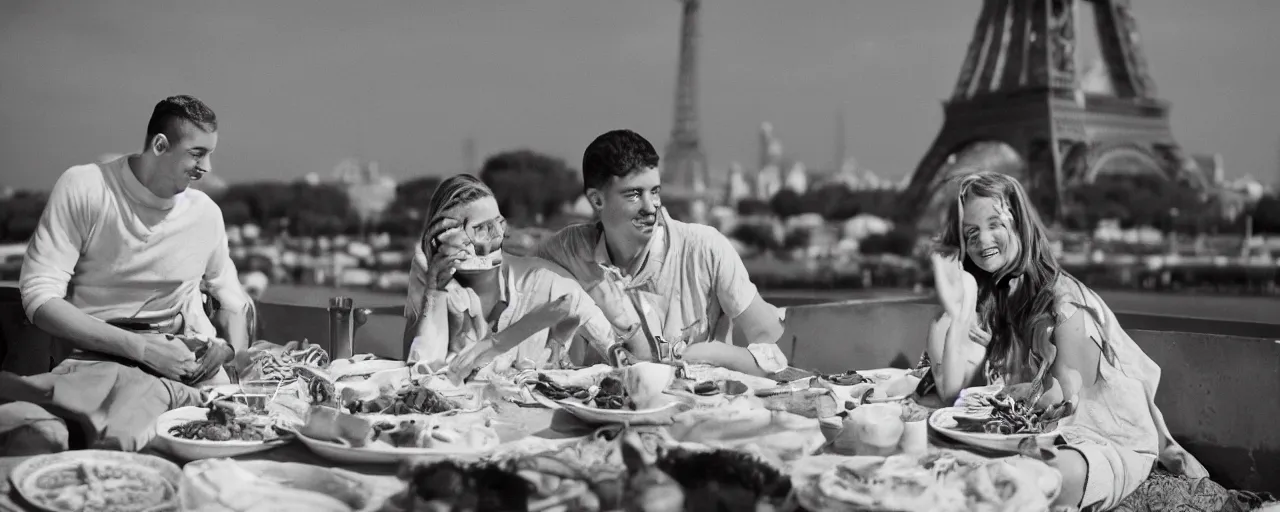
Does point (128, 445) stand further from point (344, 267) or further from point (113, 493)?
point (344, 267)

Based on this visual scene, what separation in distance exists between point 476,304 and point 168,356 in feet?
3.54

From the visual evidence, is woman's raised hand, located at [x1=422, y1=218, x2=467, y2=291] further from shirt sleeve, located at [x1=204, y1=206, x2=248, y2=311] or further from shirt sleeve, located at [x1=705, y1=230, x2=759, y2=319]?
shirt sleeve, located at [x1=705, y1=230, x2=759, y2=319]

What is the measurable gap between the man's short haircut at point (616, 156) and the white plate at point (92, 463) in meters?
2.21

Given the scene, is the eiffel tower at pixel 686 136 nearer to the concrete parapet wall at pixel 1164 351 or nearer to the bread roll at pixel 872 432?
the concrete parapet wall at pixel 1164 351

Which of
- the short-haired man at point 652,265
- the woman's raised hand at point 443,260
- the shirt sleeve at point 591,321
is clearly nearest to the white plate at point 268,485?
the woman's raised hand at point 443,260

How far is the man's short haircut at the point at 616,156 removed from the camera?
4.19 m

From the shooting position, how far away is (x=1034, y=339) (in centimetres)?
338

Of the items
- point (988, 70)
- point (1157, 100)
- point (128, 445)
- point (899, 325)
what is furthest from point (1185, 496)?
point (1157, 100)

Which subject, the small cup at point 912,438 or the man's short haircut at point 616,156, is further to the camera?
the man's short haircut at point 616,156

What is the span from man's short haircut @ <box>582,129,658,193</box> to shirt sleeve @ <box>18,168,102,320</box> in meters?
1.79

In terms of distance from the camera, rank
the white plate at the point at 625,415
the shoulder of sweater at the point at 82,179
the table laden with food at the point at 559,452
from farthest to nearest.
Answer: the shoulder of sweater at the point at 82,179, the white plate at the point at 625,415, the table laden with food at the point at 559,452

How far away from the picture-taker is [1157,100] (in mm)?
40438

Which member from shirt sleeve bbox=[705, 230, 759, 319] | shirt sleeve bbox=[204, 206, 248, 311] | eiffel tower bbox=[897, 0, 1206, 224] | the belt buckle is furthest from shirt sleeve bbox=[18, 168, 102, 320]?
eiffel tower bbox=[897, 0, 1206, 224]

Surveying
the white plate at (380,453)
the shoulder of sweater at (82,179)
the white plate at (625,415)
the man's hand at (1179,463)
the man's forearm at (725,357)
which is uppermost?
the shoulder of sweater at (82,179)
